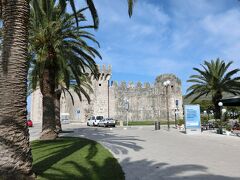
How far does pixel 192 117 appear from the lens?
23344 millimetres

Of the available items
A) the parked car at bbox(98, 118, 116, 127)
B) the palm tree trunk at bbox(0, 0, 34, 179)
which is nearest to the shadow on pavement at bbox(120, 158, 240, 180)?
the palm tree trunk at bbox(0, 0, 34, 179)

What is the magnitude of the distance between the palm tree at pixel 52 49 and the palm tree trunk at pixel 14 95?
8108 millimetres

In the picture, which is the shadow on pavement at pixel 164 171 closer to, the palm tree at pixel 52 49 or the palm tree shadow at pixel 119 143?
the palm tree shadow at pixel 119 143

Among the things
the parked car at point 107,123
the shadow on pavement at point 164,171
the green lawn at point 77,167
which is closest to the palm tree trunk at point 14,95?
the green lawn at point 77,167

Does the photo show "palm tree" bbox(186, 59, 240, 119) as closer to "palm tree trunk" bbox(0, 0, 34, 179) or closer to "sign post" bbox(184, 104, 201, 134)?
"sign post" bbox(184, 104, 201, 134)

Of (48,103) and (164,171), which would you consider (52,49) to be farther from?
(164,171)

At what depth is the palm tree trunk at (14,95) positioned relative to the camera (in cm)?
656

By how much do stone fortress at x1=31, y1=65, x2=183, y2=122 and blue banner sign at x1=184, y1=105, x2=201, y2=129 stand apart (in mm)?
32015

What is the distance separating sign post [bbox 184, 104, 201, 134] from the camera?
905 inches

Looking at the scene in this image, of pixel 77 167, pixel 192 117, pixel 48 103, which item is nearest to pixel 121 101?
pixel 192 117

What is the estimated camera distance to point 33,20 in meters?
16.2

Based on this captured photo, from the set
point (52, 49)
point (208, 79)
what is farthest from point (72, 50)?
point (208, 79)

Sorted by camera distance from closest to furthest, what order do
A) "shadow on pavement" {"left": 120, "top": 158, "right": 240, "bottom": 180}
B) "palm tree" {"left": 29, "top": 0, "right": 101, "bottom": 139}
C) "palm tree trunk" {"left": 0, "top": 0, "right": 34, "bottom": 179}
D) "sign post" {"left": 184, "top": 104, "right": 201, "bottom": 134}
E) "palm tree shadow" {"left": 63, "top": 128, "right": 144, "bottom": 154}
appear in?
"palm tree trunk" {"left": 0, "top": 0, "right": 34, "bottom": 179}, "shadow on pavement" {"left": 120, "top": 158, "right": 240, "bottom": 180}, "palm tree shadow" {"left": 63, "top": 128, "right": 144, "bottom": 154}, "palm tree" {"left": 29, "top": 0, "right": 101, "bottom": 139}, "sign post" {"left": 184, "top": 104, "right": 201, "bottom": 134}

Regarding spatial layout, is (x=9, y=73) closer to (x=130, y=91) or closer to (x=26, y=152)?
(x=26, y=152)
